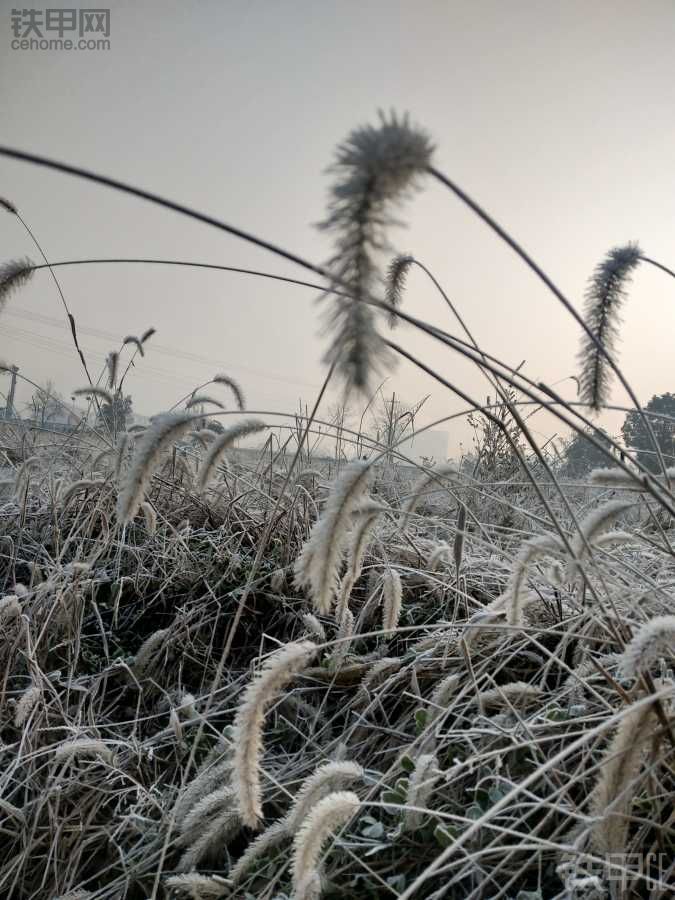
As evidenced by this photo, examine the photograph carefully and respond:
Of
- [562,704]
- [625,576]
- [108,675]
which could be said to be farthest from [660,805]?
[108,675]

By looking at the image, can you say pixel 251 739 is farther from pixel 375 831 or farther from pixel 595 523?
pixel 595 523

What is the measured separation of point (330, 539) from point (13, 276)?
120cm

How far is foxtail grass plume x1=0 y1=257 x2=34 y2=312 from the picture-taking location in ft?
5.57

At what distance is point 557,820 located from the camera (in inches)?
53.5

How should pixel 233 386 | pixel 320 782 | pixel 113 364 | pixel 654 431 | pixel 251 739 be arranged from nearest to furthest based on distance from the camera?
1. pixel 251 739
2. pixel 320 782
3. pixel 654 431
4. pixel 233 386
5. pixel 113 364

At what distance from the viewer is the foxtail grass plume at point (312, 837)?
1.04 metres

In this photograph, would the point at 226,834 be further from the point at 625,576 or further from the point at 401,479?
the point at 401,479

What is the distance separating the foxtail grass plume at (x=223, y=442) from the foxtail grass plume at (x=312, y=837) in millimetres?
825

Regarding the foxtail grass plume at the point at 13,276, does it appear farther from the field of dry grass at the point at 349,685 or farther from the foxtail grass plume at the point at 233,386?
the foxtail grass plume at the point at 233,386

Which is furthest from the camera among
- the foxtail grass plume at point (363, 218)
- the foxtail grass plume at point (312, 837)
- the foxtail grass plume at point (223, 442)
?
the foxtail grass plume at point (223, 442)

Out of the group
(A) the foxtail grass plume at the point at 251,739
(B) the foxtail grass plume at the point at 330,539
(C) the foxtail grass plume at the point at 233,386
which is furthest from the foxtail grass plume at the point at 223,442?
(C) the foxtail grass plume at the point at 233,386

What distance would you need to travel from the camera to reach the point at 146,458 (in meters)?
1.30

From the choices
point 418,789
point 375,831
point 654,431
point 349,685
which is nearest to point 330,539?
point 418,789

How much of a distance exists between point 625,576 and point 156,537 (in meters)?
1.98
